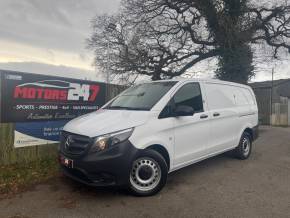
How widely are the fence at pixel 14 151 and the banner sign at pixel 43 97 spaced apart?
0.84 feet

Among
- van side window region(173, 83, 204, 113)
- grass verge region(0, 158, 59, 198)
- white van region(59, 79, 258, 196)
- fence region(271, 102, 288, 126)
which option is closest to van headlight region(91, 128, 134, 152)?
white van region(59, 79, 258, 196)

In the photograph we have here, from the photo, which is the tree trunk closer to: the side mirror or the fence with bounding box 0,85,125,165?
the side mirror

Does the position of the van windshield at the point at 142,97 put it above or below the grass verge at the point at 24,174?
above

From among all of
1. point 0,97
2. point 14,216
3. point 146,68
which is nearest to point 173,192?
point 14,216

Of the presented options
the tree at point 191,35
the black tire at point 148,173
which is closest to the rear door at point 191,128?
the black tire at point 148,173

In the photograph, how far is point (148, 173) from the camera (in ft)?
14.6

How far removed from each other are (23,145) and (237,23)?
1508cm

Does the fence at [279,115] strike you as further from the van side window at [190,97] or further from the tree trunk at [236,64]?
the van side window at [190,97]

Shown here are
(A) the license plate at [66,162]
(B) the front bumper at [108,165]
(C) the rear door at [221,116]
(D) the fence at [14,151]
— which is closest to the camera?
(B) the front bumper at [108,165]

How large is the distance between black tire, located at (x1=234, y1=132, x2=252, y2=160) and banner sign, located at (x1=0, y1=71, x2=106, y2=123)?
421cm

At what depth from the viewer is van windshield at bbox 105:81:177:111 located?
4.98 metres

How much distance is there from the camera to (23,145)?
256 inches

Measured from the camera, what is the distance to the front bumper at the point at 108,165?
13.2ft

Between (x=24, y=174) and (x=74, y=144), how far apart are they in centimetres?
211
